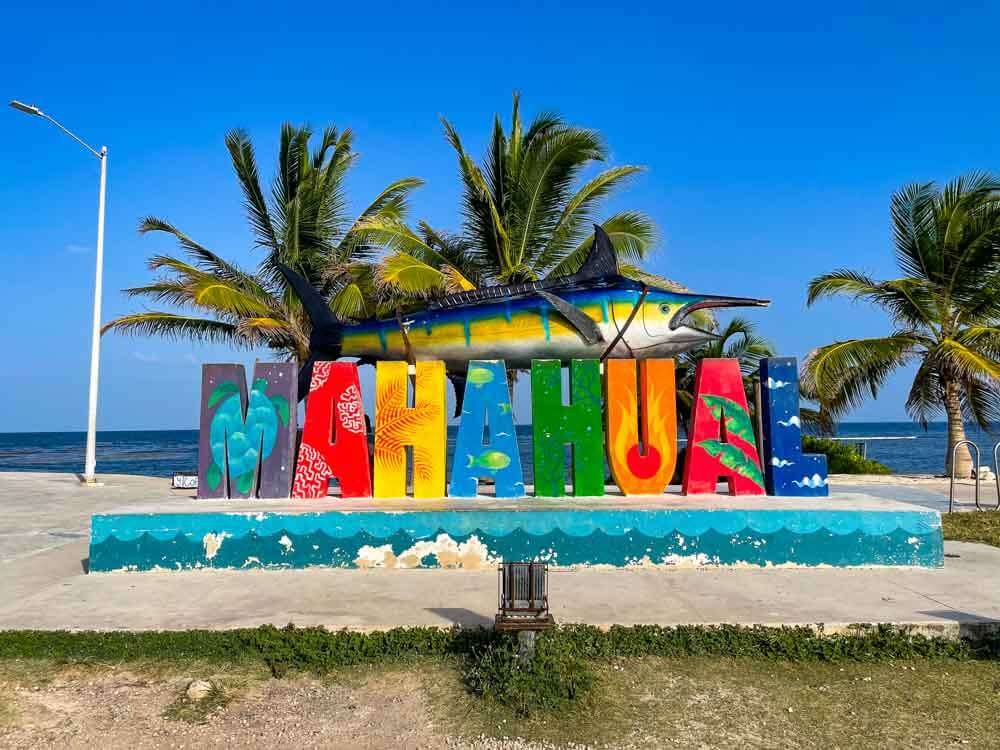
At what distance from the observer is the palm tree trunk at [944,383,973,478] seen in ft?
64.0

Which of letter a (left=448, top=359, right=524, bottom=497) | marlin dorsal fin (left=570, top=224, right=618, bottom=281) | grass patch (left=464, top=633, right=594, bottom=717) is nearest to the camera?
grass patch (left=464, top=633, right=594, bottom=717)

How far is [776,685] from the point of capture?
5.13 meters

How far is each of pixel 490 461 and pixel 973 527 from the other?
7.89 m

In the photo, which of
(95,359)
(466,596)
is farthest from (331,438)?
(95,359)

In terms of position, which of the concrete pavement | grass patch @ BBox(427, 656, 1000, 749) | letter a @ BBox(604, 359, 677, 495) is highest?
letter a @ BBox(604, 359, 677, 495)

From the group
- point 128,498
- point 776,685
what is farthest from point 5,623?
point 128,498

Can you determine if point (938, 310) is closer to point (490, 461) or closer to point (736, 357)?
point (736, 357)

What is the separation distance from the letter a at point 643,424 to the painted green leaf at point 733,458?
19.1 inches

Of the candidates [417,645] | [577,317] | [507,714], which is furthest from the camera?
[577,317]

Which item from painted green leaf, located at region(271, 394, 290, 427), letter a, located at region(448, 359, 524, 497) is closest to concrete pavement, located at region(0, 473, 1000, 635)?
letter a, located at region(448, 359, 524, 497)

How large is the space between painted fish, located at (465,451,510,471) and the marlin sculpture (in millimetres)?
1378

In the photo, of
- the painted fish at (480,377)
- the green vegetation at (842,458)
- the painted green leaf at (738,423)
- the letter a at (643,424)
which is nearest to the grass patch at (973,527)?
the painted green leaf at (738,423)

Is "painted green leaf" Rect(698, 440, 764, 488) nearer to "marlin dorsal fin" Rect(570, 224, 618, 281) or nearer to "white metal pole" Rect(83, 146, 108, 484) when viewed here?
"marlin dorsal fin" Rect(570, 224, 618, 281)

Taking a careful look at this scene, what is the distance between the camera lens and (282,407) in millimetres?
9664
